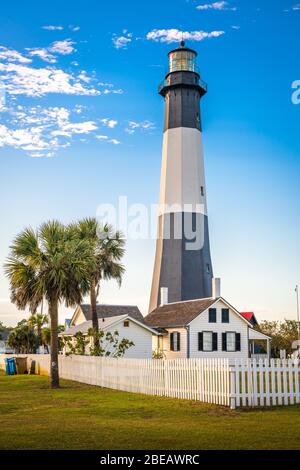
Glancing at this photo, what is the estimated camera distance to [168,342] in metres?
41.6

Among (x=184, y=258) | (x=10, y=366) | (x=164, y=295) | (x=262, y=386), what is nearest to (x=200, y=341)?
(x=164, y=295)

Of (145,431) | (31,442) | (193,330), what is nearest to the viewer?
(31,442)

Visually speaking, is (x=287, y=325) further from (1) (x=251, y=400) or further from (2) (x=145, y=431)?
(2) (x=145, y=431)

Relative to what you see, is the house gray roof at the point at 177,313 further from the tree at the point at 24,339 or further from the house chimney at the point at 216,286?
the tree at the point at 24,339

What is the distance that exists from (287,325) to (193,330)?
21.7 m

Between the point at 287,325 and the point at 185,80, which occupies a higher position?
the point at 185,80

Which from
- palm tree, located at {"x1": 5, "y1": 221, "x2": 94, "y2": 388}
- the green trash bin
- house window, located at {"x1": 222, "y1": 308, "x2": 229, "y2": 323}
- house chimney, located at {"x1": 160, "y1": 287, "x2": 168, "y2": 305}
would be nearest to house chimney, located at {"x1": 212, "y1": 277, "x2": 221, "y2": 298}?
house window, located at {"x1": 222, "y1": 308, "x2": 229, "y2": 323}

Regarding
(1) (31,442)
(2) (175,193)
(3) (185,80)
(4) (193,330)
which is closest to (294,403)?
(1) (31,442)

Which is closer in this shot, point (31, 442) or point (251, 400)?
point (31, 442)

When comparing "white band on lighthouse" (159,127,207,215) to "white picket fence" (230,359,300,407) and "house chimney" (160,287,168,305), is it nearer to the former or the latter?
"house chimney" (160,287,168,305)

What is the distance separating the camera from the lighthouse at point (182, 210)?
46.1m

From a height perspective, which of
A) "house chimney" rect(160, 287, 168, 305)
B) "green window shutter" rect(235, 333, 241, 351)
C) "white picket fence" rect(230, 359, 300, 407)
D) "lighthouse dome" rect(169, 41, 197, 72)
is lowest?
"green window shutter" rect(235, 333, 241, 351)

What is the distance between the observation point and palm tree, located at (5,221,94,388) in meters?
25.0

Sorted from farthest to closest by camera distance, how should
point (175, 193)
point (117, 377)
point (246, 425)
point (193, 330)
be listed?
point (175, 193)
point (193, 330)
point (117, 377)
point (246, 425)
